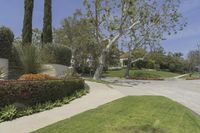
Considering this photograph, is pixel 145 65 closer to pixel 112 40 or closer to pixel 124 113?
pixel 112 40

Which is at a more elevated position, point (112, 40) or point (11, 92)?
point (112, 40)

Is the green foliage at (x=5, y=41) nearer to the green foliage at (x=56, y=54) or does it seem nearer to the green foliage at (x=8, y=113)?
the green foliage at (x=56, y=54)

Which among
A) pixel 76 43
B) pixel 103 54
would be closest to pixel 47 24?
pixel 103 54

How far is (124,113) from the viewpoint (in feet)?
37.6

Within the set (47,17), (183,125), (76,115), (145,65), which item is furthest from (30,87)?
(145,65)

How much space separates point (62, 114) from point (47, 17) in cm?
→ 1795

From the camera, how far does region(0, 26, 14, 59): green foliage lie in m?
17.9

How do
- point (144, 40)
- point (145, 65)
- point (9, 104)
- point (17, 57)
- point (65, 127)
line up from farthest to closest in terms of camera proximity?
point (145, 65) < point (144, 40) < point (17, 57) < point (9, 104) < point (65, 127)

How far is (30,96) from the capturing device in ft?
39.8

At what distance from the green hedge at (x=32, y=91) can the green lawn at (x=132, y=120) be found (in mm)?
1998

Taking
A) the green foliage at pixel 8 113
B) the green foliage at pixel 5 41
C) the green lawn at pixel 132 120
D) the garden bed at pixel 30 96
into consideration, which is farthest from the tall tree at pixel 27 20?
the green foliage at pixel 8 113

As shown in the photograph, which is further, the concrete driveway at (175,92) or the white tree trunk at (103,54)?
the white tree trunk at (103,54)

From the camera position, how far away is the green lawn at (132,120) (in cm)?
922

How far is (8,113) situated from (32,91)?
1687 mm
